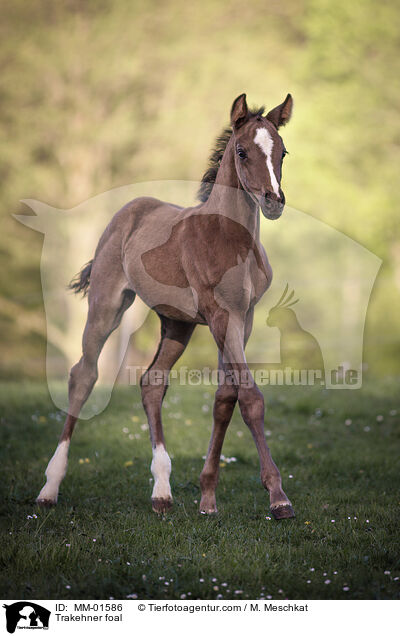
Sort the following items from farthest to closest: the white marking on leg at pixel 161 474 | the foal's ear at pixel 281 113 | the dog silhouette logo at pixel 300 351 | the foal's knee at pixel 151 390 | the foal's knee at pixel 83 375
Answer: the dog silhouette logo at pixel 300 351 → the foal's knee at pixel 83 375 → the foal's knee at pixel 151 390 → the white marking on leg at pixel 161 474 → the foal's ear at pixel 281 113

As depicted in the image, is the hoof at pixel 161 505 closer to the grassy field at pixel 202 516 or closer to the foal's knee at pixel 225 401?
the grassy field at pixel 202 516

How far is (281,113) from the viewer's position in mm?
4738

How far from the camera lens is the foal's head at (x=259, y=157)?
4.20 metres

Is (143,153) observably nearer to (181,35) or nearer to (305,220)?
(181,35)

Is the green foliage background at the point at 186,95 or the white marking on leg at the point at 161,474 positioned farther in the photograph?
the green foliage background at the point at 186,95

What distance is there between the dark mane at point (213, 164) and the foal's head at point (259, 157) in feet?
1.37

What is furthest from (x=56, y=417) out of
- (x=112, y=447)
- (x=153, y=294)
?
(x=153, y=294)

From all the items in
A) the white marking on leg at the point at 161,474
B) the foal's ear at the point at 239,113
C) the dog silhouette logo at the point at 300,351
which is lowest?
the white marking on leg at the point at 161,474

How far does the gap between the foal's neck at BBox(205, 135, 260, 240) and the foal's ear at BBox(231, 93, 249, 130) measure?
0.15 meters

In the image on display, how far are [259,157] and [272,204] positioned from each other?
1.26 ft

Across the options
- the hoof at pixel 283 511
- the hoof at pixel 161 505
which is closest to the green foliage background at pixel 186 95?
the hoof at pixel 161 505
